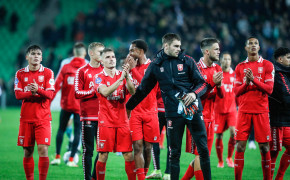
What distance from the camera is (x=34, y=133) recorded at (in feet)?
22.6

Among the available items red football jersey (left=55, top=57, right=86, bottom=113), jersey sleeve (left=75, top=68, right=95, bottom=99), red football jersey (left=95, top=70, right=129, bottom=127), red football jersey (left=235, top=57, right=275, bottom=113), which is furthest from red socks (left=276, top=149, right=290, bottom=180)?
red football jersey (left=55, top=57, right=86, bottom=113)

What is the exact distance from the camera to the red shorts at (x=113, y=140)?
639 centimetres

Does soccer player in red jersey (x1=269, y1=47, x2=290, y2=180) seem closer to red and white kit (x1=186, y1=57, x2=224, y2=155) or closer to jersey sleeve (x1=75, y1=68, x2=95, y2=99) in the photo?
red and white kit (x1=186, y1=57, x2=224, y2=155)

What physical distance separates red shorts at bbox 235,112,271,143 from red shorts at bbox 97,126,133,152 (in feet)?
6.39

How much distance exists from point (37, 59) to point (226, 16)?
1563 centimetres

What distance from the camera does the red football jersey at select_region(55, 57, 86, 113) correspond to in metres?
9.29

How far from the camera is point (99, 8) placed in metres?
24.5

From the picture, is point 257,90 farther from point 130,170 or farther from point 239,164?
point 130,170

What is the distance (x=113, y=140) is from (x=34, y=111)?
1.42 meters

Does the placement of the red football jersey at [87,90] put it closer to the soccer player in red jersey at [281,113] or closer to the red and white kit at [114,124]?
the red and white kit at [114,124]

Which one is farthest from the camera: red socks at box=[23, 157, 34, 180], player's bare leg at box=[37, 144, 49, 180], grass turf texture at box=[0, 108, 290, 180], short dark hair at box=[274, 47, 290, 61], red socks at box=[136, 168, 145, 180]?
grass turf texture at box=[0, 108, 290, 180]

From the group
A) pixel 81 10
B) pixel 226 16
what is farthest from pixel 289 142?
pixel 81 10

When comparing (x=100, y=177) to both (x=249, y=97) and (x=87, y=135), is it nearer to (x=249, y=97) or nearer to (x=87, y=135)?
(x=87, y=135)

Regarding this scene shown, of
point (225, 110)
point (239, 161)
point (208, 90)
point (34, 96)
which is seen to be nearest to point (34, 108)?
point (34, 96)
